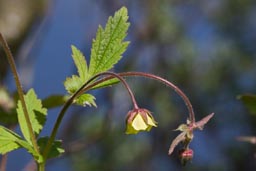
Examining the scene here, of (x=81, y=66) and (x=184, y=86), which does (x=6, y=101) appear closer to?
(x=81, y=66)

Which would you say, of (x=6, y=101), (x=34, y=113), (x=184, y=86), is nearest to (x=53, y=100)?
(x=6, y=101)

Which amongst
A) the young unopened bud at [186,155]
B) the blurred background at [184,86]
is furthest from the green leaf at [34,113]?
the blurred background at [184,86]

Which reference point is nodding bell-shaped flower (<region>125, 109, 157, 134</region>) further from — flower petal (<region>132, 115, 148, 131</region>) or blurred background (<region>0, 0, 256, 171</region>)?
blurred background (<region>0, 0, 256, 171</region>)

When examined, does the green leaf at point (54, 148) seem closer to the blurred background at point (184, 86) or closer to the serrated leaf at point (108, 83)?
the serrated leaf at point (108, 83)

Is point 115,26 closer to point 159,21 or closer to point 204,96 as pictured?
point 159,21

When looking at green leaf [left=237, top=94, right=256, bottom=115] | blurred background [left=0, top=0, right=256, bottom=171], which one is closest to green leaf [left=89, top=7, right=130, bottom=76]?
green leaf [left=237, top=94, right=256, bottom=115]

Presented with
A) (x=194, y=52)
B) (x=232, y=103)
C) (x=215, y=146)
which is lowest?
(x=215, y=146)

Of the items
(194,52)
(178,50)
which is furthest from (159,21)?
(194,52)
